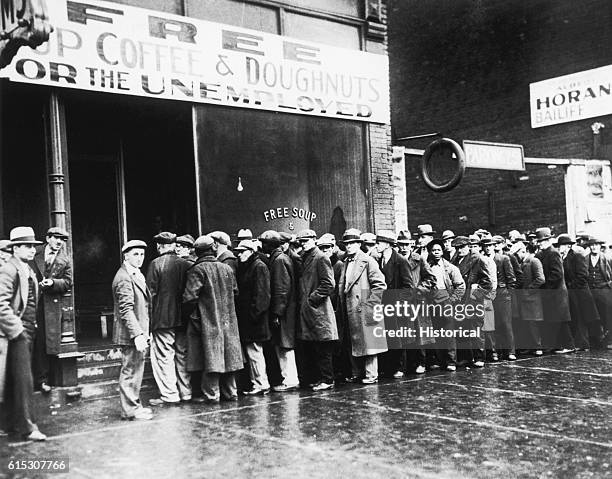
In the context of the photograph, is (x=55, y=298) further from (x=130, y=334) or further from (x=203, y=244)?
(x=203, y=244)

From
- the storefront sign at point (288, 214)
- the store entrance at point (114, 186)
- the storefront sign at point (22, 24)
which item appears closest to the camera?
the storefront sign at point (22, 24)

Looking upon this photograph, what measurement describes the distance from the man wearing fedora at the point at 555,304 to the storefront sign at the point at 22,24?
30.6 ft

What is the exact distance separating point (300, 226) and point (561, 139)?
9.90 meters

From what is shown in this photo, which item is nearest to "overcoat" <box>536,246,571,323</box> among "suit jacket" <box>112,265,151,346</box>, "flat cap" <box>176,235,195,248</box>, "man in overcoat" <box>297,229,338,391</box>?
"man in overcoat" <box>297,229,338,391</box>

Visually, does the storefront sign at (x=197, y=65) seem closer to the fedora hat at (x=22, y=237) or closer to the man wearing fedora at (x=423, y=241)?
the man wearing fedora at (x=423, y=241)

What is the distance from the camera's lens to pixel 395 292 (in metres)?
10.6

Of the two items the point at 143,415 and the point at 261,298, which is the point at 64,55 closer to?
the point at 261,298

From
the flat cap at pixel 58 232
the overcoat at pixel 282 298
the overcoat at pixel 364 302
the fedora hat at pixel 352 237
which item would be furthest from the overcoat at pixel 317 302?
the flat cap at pixel 58 232

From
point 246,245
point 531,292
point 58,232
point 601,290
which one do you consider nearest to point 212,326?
point 246,245

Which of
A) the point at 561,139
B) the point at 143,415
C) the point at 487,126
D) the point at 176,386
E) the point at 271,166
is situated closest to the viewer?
the point at 143,415

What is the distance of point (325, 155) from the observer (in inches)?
515

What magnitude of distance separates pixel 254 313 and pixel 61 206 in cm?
268

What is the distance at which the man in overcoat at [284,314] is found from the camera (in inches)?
382

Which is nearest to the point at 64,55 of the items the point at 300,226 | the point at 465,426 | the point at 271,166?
the point at 271,166
